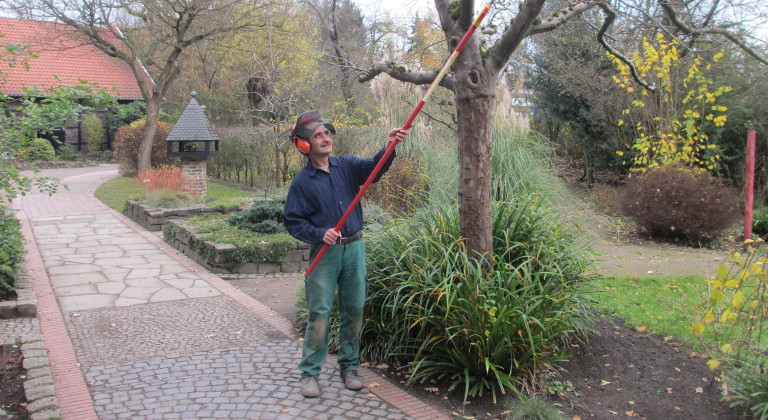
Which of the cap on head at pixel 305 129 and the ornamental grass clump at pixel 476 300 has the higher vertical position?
the cap on head at pixel 305 129

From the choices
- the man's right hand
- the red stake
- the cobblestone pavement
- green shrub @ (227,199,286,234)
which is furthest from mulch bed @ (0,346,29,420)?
the red stake

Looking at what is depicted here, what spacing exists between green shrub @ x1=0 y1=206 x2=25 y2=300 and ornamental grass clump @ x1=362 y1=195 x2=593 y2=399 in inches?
144

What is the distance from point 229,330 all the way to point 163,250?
4.17m

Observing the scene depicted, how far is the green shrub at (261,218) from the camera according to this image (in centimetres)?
830

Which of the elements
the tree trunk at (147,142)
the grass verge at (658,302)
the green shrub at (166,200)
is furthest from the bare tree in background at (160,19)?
the grass verge at (658,302)

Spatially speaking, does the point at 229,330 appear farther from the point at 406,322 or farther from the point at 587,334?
the point at 587,334

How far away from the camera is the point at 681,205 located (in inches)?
359

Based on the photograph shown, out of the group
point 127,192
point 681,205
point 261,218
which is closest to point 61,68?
point 127,192

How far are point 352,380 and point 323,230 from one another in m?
1.03

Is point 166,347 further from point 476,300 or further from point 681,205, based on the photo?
point 681,205

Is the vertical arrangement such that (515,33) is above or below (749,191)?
above

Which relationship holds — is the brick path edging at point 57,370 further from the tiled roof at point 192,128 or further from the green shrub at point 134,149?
the green shrub at point 134,149

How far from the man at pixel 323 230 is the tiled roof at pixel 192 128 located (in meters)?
10.3

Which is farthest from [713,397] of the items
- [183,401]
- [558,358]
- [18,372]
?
[18,372]
